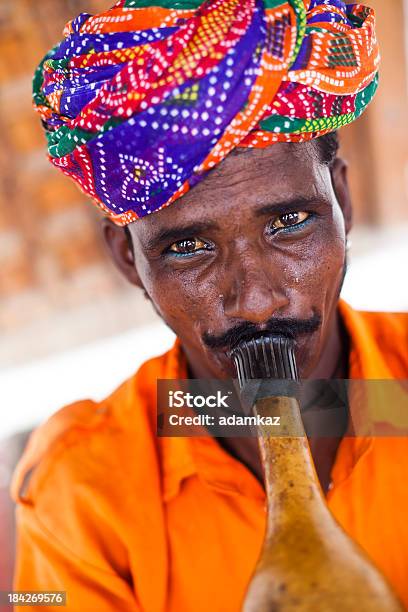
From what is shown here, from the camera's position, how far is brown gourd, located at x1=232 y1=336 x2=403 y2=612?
1.88ft

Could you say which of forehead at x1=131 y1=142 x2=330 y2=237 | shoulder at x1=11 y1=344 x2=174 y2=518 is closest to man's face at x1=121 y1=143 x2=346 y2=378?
forehead at x1=131 y1=142 x2=330 y2=237

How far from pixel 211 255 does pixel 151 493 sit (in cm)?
51

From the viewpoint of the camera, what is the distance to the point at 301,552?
0.62m

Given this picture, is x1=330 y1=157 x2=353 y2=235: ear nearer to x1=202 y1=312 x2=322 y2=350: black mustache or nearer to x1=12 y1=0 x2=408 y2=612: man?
x1=12 y1=0 x2=408 y2=612: man

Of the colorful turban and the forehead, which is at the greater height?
the colorful turban

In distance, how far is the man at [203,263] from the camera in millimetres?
902

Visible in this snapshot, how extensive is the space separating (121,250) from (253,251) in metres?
0.44

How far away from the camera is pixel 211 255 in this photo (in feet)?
3.33

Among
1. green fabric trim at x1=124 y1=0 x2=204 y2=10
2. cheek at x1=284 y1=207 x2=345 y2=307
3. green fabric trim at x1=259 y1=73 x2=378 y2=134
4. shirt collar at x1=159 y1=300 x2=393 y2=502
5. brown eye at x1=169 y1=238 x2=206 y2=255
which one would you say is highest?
green fabric trim at x1=124 y1=0 x2=204 y2=10

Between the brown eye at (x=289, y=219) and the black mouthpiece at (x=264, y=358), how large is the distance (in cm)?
17

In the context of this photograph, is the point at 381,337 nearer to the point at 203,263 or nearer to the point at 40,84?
the point at 203,263

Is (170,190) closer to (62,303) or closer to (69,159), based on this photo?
(69,159)

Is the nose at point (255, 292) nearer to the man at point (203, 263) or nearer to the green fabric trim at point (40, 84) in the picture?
the man at point (203, 263)

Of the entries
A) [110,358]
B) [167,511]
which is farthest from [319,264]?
[110,358]
